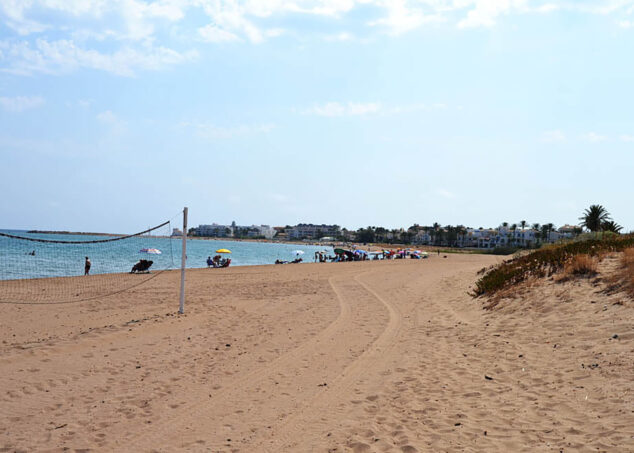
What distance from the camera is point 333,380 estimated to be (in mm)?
6762

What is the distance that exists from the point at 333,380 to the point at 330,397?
710mm

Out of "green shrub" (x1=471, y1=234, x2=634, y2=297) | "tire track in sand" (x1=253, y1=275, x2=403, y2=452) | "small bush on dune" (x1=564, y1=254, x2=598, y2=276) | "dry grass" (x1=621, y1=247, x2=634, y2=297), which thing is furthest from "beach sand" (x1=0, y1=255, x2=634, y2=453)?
"green shrub" (x1=471, y1=234, x2=634, y2=297)

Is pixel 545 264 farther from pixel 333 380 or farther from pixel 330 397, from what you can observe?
pixel 330 397

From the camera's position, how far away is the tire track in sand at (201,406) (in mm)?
4898

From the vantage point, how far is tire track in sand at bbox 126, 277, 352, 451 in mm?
4898

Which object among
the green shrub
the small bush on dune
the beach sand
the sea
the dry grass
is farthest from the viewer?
the sea

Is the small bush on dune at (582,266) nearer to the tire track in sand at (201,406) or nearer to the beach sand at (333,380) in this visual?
the beach sand at (333,380)

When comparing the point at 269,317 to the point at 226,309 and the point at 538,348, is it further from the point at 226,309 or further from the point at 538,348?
the point at 538,348

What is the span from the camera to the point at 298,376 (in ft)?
23.1

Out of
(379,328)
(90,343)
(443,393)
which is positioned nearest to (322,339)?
(379,328)

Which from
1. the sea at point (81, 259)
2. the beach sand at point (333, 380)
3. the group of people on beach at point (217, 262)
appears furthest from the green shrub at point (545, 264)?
the group of people on beach at point (217, 262)

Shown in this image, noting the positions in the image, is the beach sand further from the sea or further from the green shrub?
the sea

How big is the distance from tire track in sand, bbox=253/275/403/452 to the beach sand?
0.03 metres

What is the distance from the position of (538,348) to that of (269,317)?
7.06 metres
